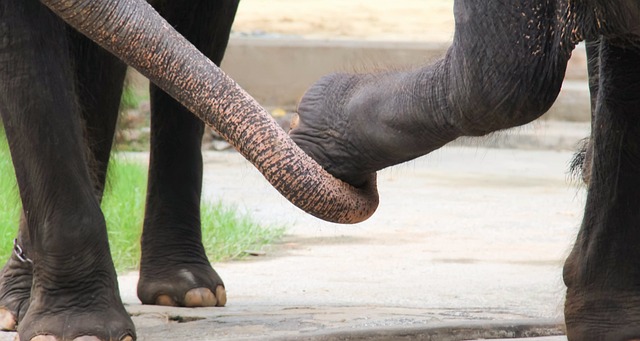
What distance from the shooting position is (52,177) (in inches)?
135

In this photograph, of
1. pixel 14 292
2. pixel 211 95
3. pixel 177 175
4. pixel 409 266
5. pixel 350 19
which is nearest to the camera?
pixel 211 95

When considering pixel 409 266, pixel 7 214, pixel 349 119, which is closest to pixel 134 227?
pixel 7 214

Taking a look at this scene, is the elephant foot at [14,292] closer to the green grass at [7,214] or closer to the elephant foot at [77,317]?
the elephant foot at [77,317]

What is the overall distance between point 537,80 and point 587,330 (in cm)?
80

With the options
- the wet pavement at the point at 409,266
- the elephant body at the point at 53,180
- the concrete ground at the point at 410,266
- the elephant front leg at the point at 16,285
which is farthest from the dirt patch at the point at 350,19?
the elephant body at the point at 53,180

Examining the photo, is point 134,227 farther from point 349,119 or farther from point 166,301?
point 349,119

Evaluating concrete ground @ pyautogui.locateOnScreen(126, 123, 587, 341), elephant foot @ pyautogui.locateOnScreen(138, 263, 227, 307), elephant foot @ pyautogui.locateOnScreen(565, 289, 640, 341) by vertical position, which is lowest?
concrete ground @ pyautogui.locateOnScreen(126, 123, 587, 341)

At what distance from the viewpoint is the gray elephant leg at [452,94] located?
291 centimetres

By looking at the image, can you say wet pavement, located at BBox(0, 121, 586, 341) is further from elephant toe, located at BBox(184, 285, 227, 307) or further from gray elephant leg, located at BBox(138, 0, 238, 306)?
gray elephant leg, located at BBox(138, 0, 238, 306)

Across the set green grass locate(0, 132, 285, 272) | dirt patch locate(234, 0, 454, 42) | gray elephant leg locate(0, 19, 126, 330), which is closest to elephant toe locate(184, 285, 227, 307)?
gray elephant leg locate(0, 19, 126, 330)

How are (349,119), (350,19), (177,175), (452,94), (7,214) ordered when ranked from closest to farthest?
1. (452,94)
2. (349,119)
3. (177,175)
4. (7,214)
5. (350,19)

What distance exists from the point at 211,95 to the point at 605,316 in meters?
1.13

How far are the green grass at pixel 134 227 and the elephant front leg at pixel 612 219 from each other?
6.22ft

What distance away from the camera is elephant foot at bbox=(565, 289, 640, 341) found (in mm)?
3402
